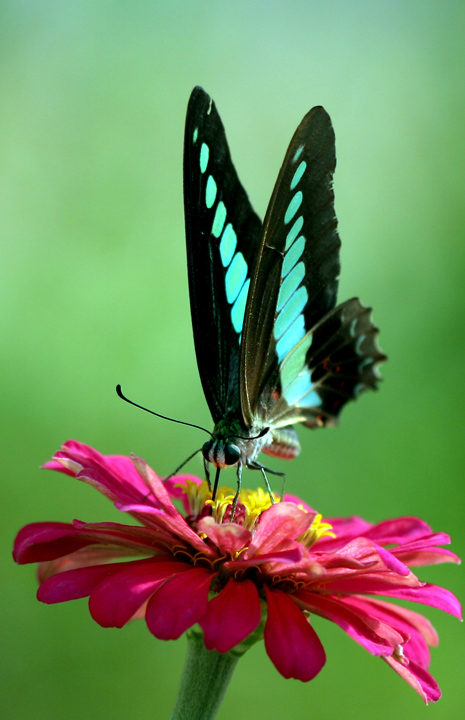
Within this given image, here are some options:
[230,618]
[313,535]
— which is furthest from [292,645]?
[313,535]

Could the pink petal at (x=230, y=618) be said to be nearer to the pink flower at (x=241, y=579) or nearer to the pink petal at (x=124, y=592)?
A: the pink flower at (x=241, y=579)

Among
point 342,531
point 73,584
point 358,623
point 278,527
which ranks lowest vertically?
point 73,584

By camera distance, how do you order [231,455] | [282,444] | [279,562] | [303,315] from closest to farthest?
[279,562] → [231,455] → [303,315] → [282,444]

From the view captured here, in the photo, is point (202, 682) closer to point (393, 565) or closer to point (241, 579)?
point (241, 579)

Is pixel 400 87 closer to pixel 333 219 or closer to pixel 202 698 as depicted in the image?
pixel 333 219

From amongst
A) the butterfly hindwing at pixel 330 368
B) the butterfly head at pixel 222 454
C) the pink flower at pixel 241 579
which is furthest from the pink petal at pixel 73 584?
the butterfly hindwing at pixel 330 368

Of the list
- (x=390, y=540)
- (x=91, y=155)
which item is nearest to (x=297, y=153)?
(x=390, y=540)
